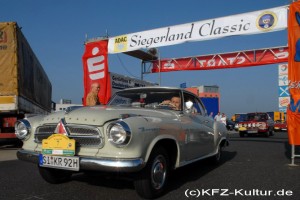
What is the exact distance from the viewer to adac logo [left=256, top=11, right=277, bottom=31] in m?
8.88

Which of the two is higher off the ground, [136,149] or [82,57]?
[82,57]

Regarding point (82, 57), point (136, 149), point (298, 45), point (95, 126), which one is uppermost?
point (82, 57)

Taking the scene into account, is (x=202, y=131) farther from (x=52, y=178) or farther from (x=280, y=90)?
(x=280, y=90)

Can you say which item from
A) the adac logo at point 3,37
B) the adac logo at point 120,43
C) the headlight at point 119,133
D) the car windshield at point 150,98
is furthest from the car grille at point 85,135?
the adac logo at point 120,43

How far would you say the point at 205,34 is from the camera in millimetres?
9867

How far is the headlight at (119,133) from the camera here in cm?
341

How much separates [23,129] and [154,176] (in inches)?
77.6

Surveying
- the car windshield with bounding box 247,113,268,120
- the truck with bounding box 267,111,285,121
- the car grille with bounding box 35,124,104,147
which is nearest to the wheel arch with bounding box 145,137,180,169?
the car grille with bounding box 35,124,104,147

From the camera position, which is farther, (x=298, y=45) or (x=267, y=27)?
(x=267, y=27)

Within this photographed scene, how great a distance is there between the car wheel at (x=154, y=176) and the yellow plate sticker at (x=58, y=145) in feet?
Answer: 2.86

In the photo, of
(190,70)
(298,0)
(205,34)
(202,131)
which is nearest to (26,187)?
(202,131)

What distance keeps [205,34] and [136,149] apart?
719 cm

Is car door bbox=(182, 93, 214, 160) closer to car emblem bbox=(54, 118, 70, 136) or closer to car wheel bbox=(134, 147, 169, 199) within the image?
car wheel bbox=(134, 147, 169, 199)

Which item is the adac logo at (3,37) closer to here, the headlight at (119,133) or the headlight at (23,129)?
the headlight at (23,129)
